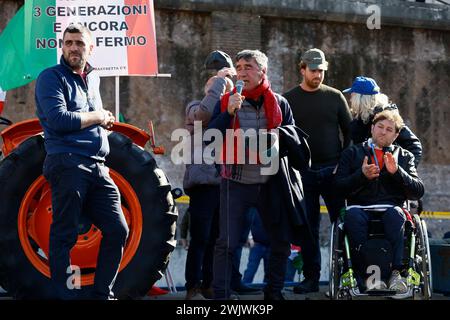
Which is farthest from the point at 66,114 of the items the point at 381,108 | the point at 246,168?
the point at 381,108

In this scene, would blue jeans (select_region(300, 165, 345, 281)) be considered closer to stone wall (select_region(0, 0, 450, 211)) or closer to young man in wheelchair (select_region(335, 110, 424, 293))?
young man in wheelchair (select_region(335, 110, 424, 293))

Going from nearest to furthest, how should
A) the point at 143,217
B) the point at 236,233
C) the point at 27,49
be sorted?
1. the point at 143,217
2. the point at 236,233
3. the point at 27,49

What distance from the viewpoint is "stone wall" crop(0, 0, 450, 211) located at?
50.6ft

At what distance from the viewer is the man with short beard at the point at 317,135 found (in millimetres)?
8281

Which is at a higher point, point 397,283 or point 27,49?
point 27,49

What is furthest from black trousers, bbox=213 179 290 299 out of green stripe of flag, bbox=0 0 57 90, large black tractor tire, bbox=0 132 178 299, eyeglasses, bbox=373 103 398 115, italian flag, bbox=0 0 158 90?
green stripe of flag, bbox=0 0 57 90

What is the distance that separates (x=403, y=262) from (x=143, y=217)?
1.91m

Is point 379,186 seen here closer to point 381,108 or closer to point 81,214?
point 381,108

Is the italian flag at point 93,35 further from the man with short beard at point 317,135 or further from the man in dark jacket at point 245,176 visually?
the man in dark jacket at point 245,176

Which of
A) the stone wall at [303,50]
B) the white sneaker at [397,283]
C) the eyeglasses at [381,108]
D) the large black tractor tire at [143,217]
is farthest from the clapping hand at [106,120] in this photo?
the stone wall at [303,50]

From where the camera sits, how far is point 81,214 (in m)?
6.49

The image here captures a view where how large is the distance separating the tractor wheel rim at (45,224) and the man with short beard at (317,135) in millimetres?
1774

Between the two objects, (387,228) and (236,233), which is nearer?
(236,233)
